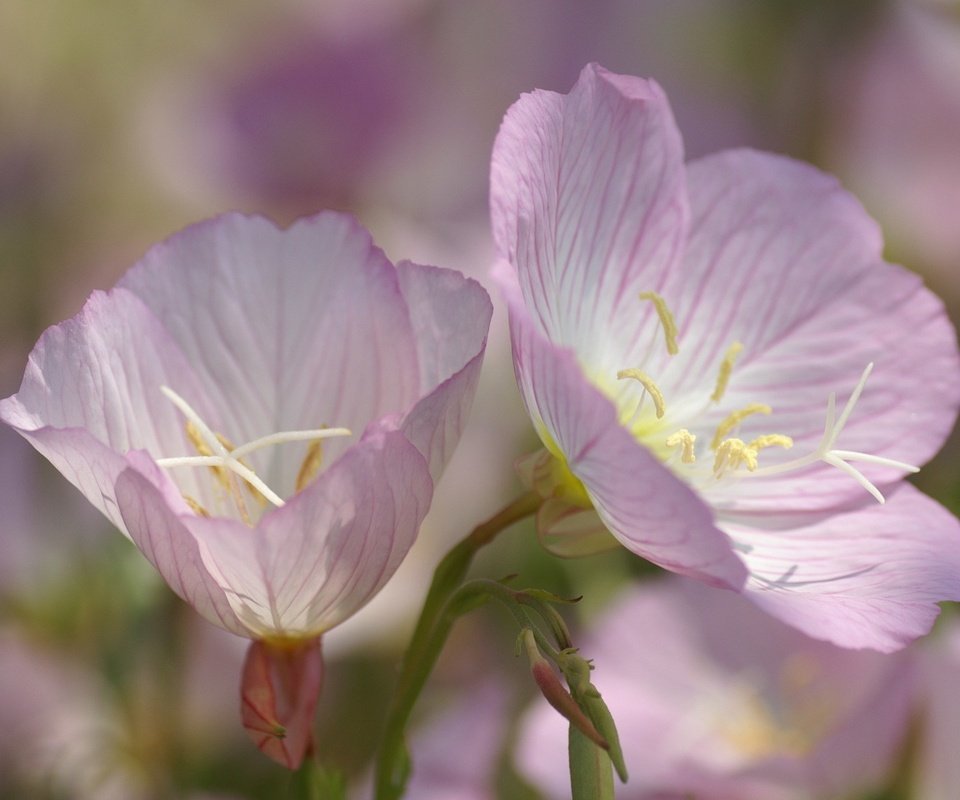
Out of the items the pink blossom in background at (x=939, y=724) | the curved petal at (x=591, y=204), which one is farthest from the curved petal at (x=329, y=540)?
the pink blossom in background at (x=939, y=724)

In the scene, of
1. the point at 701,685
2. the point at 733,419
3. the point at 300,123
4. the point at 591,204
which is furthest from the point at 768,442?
the point at 300,123

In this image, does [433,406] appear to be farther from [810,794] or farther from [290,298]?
[810,794]

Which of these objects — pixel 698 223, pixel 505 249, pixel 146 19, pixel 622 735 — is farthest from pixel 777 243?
pixel 146 19

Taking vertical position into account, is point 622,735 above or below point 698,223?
below

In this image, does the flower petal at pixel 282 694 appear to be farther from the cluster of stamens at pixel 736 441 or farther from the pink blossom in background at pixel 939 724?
the pink blossom in background at pixel 939 724

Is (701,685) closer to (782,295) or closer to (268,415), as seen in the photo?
(782,295)

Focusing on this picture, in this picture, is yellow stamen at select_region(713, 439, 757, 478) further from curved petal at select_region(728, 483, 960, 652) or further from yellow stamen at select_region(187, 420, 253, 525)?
yellow stamen at select_region(187, 420, 253, 525)
